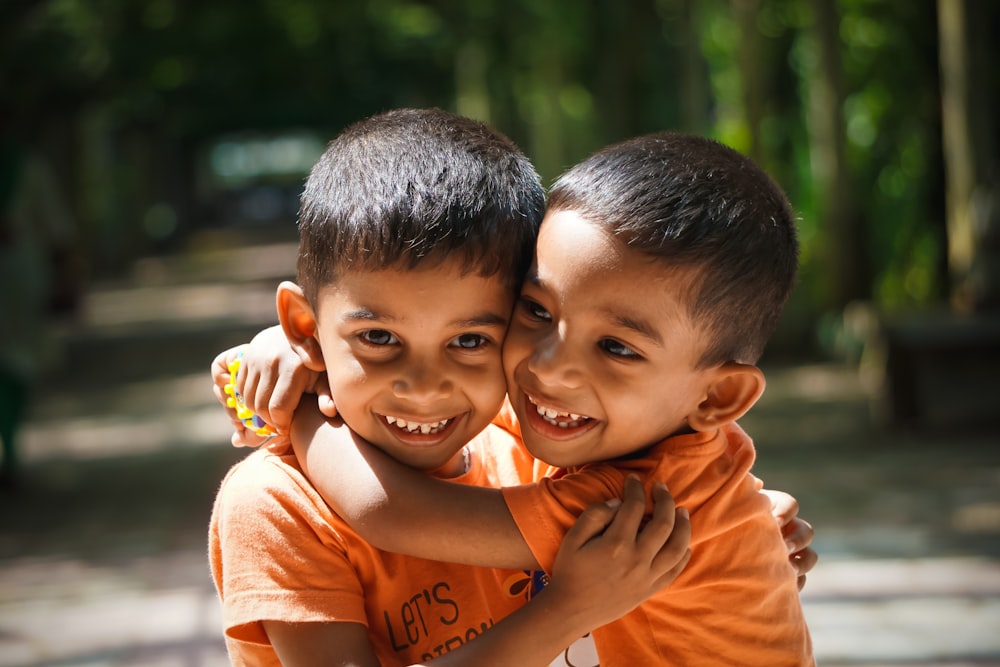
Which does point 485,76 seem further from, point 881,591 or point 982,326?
point 881,591

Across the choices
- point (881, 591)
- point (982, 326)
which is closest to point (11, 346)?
point (881, 591)

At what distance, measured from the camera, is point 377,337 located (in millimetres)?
1545

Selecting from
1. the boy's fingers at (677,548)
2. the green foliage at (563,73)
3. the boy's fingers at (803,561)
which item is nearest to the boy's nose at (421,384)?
the boy's fingers at (677,548)

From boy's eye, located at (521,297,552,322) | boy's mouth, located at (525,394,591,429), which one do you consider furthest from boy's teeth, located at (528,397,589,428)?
boy's eye, located at (521,297,552,322)

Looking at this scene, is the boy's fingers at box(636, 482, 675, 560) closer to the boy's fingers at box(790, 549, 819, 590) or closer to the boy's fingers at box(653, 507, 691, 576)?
the boy's fingers at box(653, 507, 691, 576)

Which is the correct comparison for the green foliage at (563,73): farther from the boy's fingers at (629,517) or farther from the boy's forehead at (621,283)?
the boy's fingers at (629,517)

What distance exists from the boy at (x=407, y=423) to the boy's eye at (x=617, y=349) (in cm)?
13

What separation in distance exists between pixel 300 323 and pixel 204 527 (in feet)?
15.9

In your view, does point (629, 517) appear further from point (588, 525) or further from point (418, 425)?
point (418, 425)

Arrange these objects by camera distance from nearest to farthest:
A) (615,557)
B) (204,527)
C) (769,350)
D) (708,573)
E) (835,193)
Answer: (615,557)
(708,573)
(204,527)
(835,193)
(769,350)

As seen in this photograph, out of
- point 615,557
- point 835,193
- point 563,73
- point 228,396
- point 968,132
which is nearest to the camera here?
point 615,557

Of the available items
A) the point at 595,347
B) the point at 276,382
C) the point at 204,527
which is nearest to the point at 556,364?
the point at 595,347

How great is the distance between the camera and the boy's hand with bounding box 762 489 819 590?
73.0 inches

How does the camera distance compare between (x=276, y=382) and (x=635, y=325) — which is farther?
(x=276, y=382)
